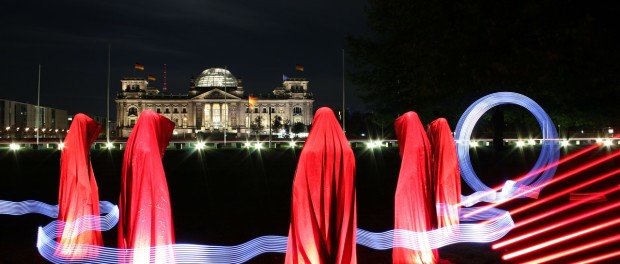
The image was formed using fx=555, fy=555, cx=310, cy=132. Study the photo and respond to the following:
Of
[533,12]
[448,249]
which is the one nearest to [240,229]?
[448,249]

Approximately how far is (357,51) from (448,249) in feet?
65.1

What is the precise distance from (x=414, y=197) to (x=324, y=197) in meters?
1.81

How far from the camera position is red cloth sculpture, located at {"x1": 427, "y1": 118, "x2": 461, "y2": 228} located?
945 cm

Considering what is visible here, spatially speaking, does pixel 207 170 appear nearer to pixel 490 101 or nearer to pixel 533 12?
pixel 490 101

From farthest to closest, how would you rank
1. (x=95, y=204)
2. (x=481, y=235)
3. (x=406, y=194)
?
(x=481, y=235)
(x=95, y=204)
(x=406, y=194)

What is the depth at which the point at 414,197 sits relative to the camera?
7434 millimetres

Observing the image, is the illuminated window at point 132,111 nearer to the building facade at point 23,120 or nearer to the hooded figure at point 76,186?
the building facade at point 23,120

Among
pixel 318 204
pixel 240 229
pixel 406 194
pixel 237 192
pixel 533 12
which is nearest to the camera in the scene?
pixel 318 204

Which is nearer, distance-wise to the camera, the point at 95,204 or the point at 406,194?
the point at 406,194

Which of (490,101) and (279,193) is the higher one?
(490,101)

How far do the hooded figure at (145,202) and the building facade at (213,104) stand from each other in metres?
132

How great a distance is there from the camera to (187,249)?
756cm

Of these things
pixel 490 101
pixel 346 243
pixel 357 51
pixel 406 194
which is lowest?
pixel 346 243

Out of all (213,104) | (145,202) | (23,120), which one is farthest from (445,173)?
(23,120)
